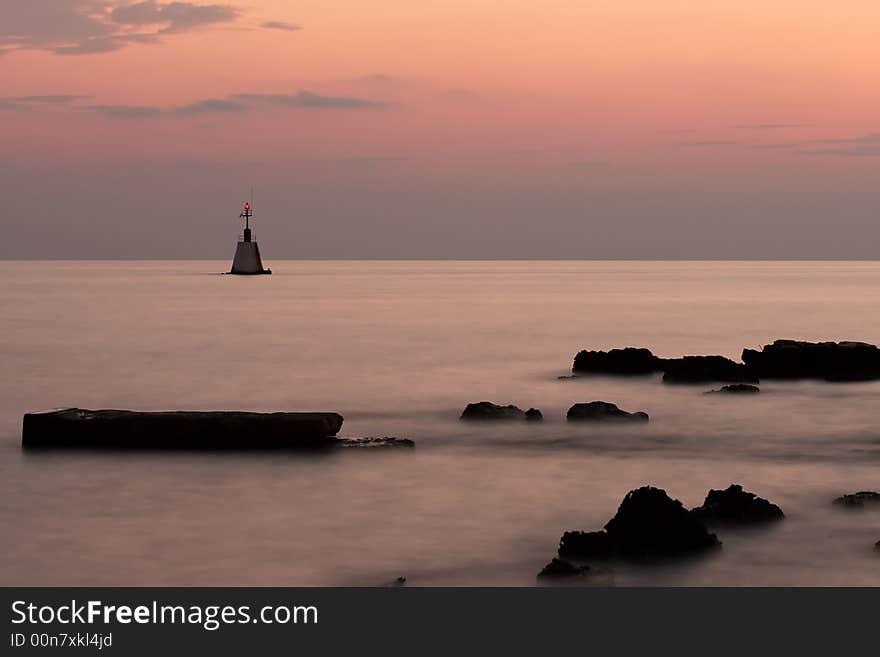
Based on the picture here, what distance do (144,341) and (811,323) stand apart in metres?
27.8

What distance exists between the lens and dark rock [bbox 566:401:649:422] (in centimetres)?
1912

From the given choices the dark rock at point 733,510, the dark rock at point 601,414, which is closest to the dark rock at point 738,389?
the dark rock at point 601,414

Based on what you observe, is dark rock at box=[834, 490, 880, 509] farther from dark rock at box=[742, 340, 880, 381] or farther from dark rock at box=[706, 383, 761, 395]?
dark rock at box=[742, 340, 880, 381]

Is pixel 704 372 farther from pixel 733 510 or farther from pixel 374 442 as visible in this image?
pixel 733 510

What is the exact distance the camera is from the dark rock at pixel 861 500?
42.5 feet

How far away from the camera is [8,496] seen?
13.8 metres

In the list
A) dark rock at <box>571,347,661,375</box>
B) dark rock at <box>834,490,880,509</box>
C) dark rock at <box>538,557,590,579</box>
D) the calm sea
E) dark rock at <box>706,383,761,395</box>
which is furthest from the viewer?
dark rock at <box>571,347,661,375</box>

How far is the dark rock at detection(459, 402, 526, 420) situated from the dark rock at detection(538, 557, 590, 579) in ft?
30.0

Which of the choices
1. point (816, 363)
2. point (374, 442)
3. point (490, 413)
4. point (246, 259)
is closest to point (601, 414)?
point (490, 413)

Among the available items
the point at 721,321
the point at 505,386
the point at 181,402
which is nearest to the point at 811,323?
the point at 721,321

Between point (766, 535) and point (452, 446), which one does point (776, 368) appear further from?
point (766, 535)

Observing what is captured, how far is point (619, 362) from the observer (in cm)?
2678

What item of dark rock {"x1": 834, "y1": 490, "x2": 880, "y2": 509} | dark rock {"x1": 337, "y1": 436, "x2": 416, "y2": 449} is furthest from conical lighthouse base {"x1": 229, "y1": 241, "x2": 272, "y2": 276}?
dark rock {"x1": 834, "y1": 490, "x2": 880, "y2": 509}

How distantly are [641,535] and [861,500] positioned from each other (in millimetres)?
3481
